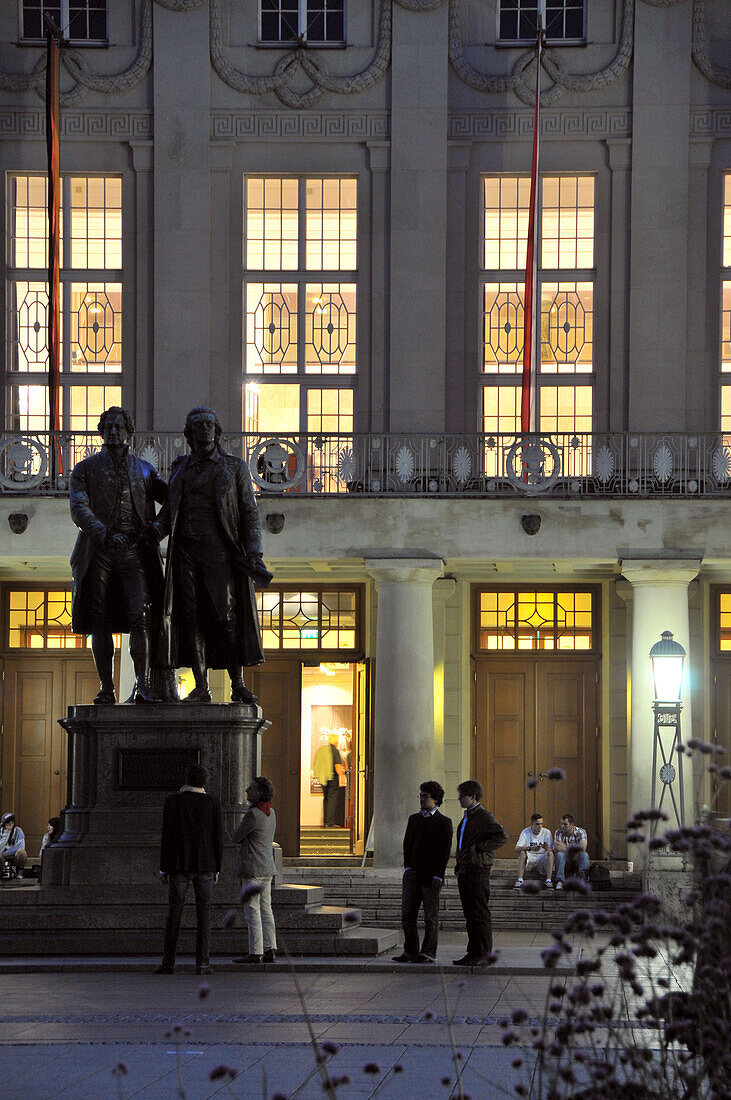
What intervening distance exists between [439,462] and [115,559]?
1208cm

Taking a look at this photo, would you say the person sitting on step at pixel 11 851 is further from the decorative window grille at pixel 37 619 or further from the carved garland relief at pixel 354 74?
the carved garland relief at pixel 354 74

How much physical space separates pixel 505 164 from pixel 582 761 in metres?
9.31

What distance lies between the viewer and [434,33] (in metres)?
27.5

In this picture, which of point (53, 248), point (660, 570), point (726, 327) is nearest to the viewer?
point (660, 570)

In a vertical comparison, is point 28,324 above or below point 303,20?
below

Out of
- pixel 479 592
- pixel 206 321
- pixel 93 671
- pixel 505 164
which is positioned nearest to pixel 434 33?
pixel 505 164

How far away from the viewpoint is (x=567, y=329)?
2764 centimetres

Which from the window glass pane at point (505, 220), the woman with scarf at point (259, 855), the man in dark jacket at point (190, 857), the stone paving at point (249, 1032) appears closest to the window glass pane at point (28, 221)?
the window glass pane at point (505, 220)

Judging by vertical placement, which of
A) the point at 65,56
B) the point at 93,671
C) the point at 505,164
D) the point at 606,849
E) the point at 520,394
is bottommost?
the point at 606,849

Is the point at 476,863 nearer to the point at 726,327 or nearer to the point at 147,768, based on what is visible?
the point at 147,768

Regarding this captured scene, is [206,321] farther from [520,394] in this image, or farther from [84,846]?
[84,846]

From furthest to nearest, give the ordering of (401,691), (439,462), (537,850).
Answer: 1. (439,462)
2. (401,691)
3. (537,850)

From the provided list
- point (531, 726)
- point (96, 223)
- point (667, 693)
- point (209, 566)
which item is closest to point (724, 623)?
point (531, 726)

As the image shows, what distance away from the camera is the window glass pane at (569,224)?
27.7 metres
